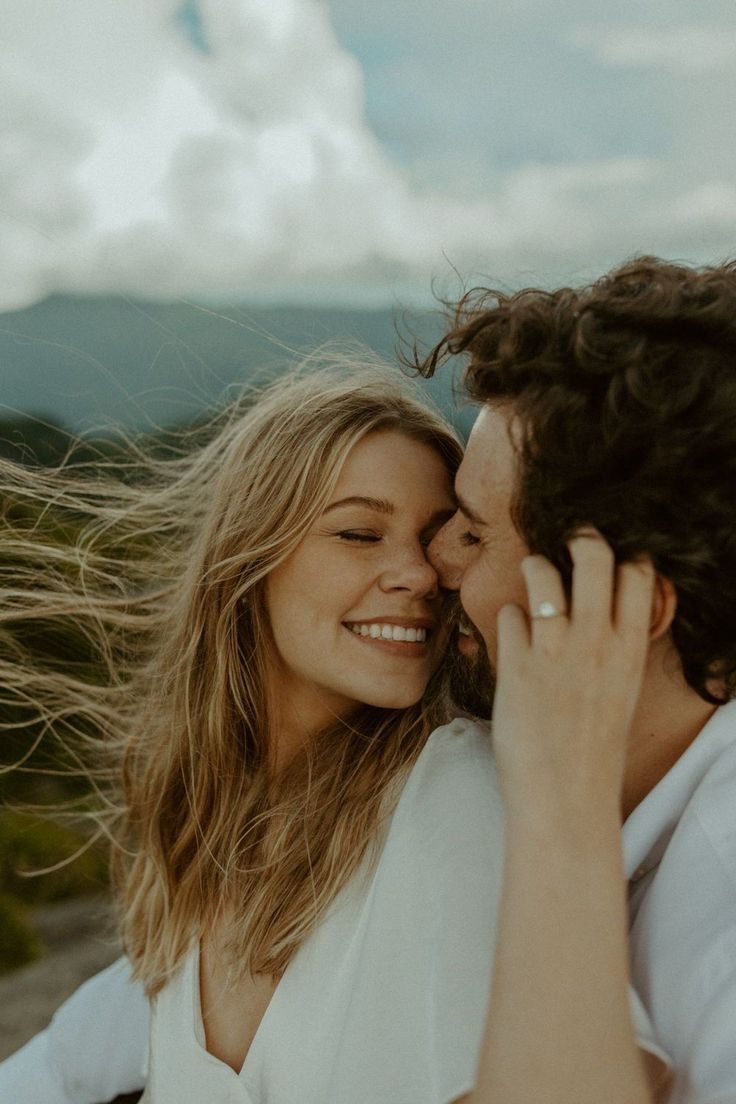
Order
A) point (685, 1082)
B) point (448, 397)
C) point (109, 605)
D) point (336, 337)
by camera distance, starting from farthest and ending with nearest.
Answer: point (109, 605), point (336, 337), point (448, 397), point (685, 1082)

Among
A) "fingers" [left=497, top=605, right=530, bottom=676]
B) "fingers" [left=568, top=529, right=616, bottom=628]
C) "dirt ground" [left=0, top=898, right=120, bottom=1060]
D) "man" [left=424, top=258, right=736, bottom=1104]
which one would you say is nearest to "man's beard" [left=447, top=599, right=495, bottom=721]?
"man" [left=424, top=258, right=736, bottom=1104]

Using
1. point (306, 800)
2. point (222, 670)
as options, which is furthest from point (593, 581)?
point (222, 670)

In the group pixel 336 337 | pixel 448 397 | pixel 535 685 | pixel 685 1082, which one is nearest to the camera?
pixel 685 1082

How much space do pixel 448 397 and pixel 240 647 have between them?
0.82 m

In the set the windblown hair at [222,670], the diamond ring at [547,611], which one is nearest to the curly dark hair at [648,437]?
the diamond ring at [547,611]

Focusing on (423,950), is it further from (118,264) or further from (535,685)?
(118,264)

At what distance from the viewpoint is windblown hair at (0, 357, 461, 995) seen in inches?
99.8

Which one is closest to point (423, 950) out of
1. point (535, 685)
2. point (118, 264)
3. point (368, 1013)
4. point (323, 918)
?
point (368, 1013)

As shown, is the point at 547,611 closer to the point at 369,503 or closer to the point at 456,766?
the point at 456,766

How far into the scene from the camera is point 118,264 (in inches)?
122

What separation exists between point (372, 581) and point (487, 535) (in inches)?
15.3

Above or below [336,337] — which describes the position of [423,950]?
below

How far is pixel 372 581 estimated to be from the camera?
2.51 metres

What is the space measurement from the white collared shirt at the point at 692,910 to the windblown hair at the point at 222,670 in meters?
0.65
